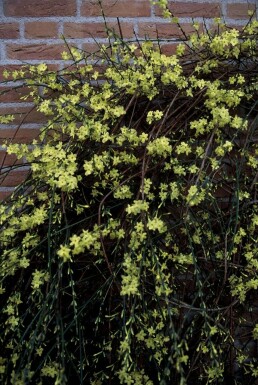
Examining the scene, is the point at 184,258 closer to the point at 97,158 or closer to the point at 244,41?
the point at 97,158

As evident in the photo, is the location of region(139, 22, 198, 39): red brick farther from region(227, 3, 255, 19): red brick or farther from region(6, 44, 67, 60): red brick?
region(6, 44, 67, 60): red brick

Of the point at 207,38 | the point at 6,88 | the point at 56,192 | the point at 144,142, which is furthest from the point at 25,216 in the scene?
the point at 207,38

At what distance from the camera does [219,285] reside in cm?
187

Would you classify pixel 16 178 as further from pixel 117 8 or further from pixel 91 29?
pixel 117 8

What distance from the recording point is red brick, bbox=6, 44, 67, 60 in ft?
6.89

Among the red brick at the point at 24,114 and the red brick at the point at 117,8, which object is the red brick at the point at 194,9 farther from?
the red brick at the point at 24,114

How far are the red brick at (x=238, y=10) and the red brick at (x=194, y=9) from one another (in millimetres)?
43

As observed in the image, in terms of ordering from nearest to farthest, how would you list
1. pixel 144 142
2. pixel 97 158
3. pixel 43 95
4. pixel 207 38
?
pixel 97 158 < pixel 144 142 < pixel 207 38 < pixel 43 95

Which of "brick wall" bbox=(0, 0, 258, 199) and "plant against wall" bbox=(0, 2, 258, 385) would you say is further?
"brick wall" bbox=(0, 0, 258, 199)

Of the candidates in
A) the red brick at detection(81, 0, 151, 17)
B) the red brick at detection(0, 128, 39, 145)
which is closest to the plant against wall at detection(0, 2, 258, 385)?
the red brick at detection(0, 128, 39, 145)

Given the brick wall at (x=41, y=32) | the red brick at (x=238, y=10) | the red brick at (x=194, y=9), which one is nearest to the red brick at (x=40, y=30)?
the brick wall at (x=41, y=32)

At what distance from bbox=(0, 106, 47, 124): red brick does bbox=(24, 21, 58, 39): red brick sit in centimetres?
28

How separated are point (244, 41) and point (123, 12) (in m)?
0.47

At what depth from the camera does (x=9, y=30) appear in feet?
6.87
